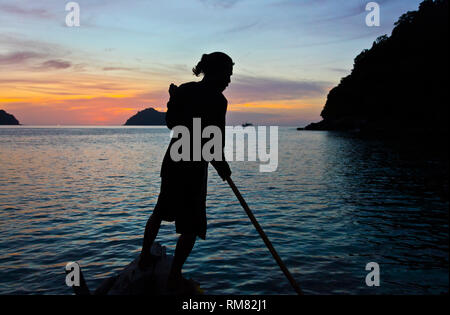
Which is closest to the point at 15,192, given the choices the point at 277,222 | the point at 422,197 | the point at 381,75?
the point at 277,222

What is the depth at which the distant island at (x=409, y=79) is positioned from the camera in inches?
2884

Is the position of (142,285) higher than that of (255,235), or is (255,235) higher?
(142,285)

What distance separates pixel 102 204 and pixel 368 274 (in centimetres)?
933

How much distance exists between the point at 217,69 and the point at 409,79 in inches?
3388

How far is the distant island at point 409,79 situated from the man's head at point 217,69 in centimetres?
7062

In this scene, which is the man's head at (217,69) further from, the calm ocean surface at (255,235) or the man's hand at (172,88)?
the calm ocean surface at (255,235)

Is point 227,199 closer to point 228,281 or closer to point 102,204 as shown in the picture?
point 102,204

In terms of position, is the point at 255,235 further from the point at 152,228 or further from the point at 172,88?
the point at 172,88

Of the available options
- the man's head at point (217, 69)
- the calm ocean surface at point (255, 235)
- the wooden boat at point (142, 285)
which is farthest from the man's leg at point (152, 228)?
the calm ocean surface at point (255, 235)

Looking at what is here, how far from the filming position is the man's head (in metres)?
3.72

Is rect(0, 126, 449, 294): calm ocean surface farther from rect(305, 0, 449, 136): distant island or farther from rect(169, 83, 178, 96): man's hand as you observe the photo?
rect(305, 0, 449, 136): distant island

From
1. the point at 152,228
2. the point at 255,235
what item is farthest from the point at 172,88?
the point at 255,235

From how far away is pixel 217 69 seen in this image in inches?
146
